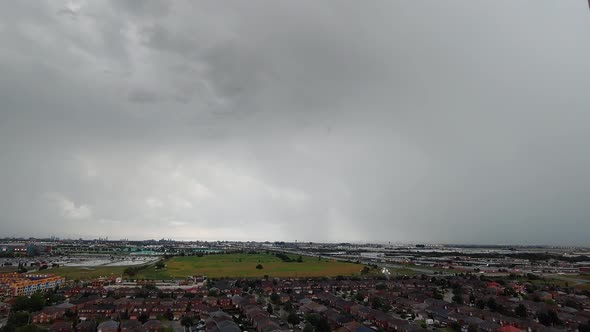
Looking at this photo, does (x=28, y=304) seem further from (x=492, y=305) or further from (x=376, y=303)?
(x=492, y=305)

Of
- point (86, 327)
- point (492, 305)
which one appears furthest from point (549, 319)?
point (86, 327)

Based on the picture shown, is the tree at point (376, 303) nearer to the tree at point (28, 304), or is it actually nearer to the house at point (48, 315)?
the house at point (48, 315)

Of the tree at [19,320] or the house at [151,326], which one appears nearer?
the tree at [19,320]

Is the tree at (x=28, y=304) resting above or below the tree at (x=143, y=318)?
above

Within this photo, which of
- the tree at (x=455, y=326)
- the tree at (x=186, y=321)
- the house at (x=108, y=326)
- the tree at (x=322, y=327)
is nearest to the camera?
the tree at (x=322, y=327)

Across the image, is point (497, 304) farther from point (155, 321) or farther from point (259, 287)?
point (155, 321)

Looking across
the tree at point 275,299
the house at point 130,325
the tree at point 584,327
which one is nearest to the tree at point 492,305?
the tree at point 584,327

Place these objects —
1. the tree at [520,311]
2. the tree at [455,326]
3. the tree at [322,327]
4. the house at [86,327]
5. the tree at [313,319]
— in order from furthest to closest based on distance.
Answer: the tree at [520,311], the tree at [455,326], the tree at [313,319], the house at [86,327], the tree at [322,327]

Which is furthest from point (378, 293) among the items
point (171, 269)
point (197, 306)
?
point (171, 269)

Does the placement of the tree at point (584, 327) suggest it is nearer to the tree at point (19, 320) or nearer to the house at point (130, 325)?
the house at point (130, 325)

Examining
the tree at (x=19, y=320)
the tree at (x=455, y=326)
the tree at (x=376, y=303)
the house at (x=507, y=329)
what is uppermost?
the tree at (x=19, y=320)

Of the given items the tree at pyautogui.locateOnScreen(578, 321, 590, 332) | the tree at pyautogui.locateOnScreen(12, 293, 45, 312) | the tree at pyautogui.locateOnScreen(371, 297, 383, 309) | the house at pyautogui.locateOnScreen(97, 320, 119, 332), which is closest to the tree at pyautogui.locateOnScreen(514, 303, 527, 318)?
the tree at pyautogui.locateOnScreen(578, 321, 590, 332)
